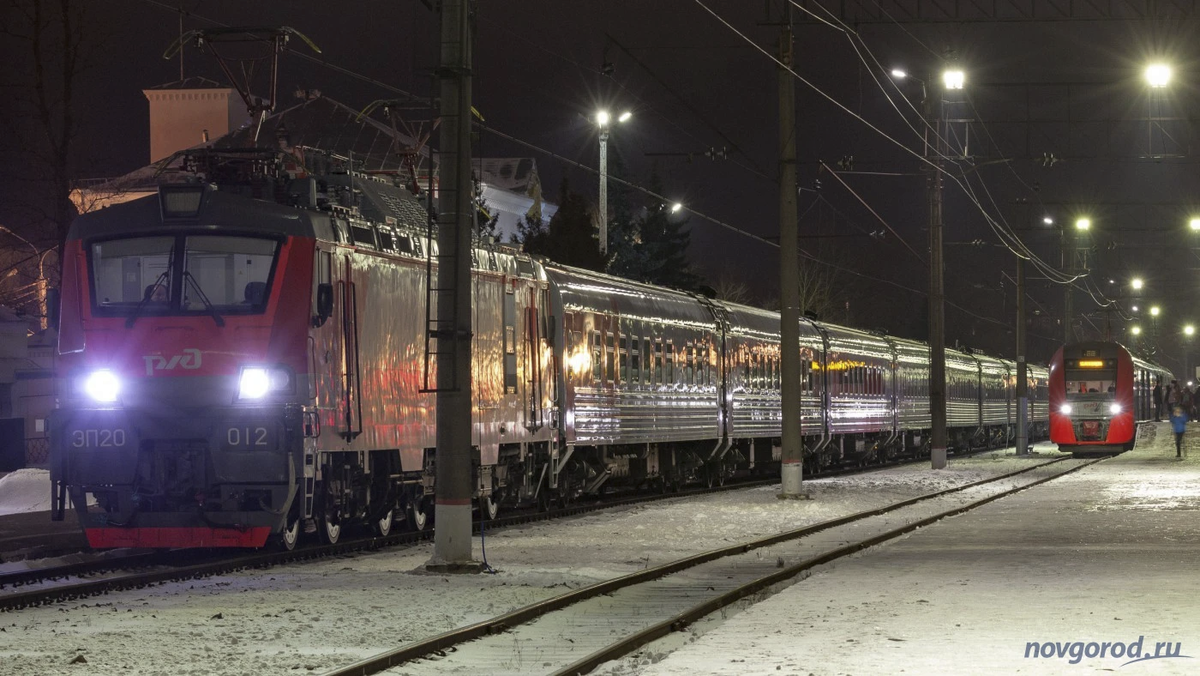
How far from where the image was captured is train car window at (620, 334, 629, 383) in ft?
98.7

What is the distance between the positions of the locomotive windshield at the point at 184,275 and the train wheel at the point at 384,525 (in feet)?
14.5

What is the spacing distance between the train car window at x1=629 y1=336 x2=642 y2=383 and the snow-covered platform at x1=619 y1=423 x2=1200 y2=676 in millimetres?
8536

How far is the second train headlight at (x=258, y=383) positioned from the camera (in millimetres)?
17188

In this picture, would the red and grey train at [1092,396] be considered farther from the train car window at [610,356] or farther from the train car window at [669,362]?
the train car window at [610,356]

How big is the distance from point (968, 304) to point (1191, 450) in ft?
237

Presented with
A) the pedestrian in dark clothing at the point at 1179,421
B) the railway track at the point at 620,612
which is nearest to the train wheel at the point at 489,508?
the railway track at the point at 620,612

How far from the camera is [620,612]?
14.3m

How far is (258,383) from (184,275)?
5.25 feet

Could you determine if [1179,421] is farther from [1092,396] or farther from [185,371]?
[185,371]

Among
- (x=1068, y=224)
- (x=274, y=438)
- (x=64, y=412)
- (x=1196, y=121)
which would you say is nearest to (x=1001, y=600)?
(x=274, y=438)

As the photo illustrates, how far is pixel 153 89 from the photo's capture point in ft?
318

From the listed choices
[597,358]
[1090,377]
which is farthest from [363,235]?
[1090,377]

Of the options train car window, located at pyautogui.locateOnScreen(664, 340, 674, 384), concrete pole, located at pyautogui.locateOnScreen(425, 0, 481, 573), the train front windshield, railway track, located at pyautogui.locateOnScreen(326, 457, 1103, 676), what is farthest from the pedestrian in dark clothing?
concrete pole, located at pyautogui.locateOnScreen(425, 0, 481, 573)

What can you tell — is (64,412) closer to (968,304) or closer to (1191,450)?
(1191,450)
